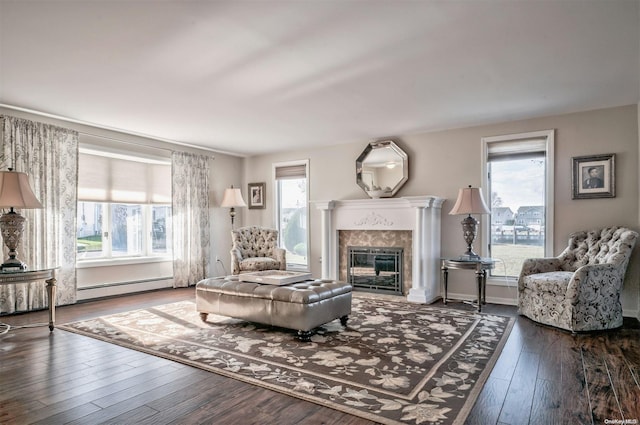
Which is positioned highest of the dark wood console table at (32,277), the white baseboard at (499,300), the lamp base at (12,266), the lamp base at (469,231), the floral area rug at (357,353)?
the lamp base at (469,231)

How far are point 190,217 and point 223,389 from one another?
14.9 ft

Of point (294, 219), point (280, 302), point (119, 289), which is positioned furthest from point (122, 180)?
point (280, 302)

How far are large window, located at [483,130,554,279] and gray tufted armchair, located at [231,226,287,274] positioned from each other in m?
3.08

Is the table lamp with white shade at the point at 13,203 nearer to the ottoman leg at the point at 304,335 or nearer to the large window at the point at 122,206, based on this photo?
the large window at the point at 122,206

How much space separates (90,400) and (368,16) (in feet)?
9.77

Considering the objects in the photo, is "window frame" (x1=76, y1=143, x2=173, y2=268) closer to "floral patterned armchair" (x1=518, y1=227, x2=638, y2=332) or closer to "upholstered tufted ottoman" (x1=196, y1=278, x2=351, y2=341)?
"upholstered tufted ottoman" (x1=196, y1=278, x2=351, y2=341)

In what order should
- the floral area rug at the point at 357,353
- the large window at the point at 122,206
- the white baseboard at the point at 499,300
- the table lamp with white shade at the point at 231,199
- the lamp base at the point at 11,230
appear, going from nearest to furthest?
the floral area rug at the point at 357,353
the lamp base at the point at 11,230
the white baseboard at the point at 499,300
the large window at the point at 122,206
the table lamp with white shade at the point at 231,199

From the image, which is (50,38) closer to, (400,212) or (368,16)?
(368,16)

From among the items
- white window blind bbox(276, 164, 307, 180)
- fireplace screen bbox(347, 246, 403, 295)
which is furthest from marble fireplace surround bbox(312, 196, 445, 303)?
white window blind bbox(276, 164, 307, 180)

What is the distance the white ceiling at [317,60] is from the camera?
2.48m

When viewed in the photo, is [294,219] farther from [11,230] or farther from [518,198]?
[11,230]

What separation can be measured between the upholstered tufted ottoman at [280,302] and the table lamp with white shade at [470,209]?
6.28 ft

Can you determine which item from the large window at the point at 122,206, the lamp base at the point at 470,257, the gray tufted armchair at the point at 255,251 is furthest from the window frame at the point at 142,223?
the lamp base at the point at 470,257

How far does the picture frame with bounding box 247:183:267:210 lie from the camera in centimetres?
741
